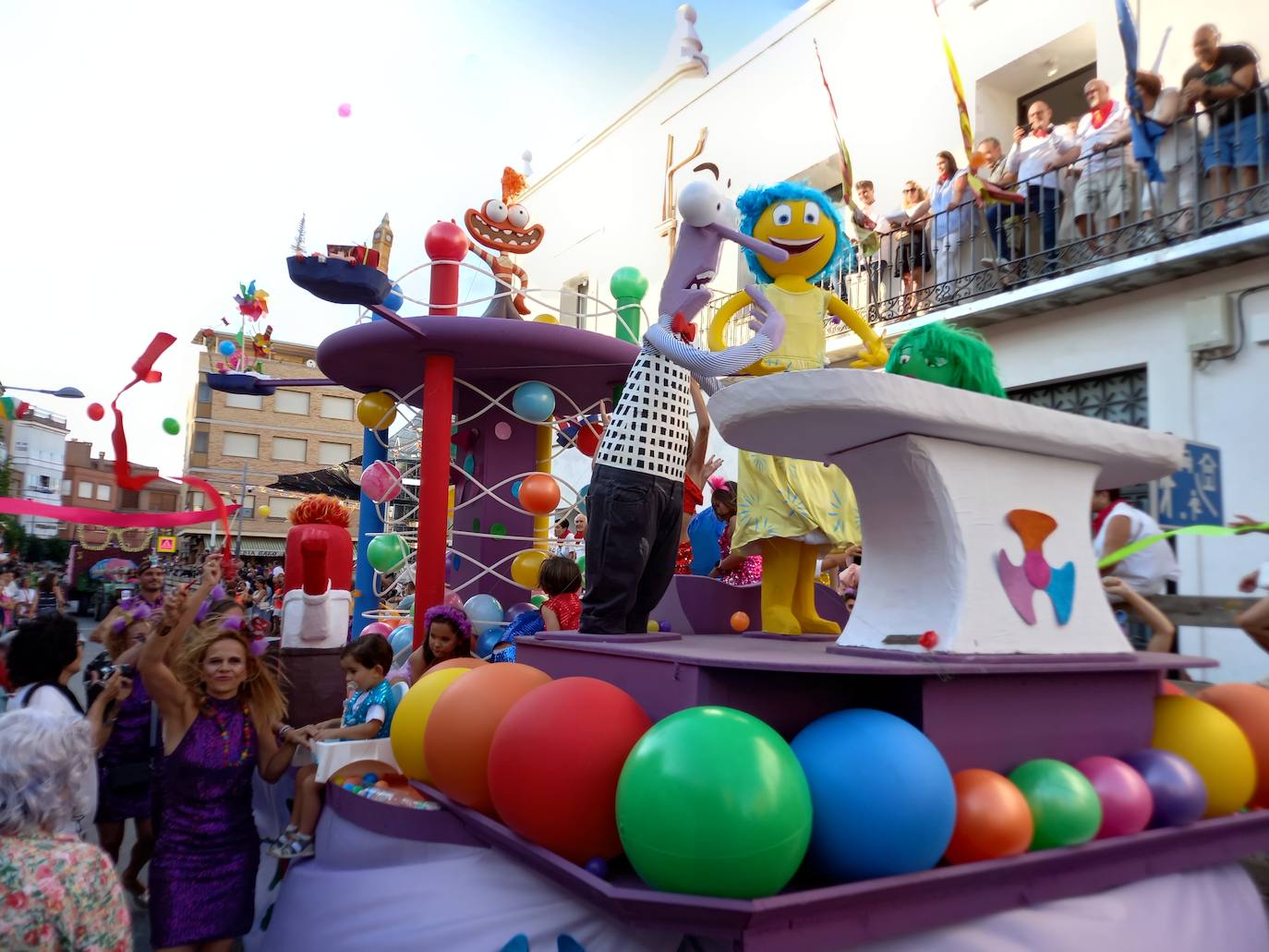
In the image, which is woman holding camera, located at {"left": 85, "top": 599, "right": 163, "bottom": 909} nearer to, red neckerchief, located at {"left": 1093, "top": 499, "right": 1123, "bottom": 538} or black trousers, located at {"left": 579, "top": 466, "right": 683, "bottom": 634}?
black trousers, located at {"left": 579, "top": 466, "right": 683, "bottom": 634}

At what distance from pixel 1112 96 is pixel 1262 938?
7136mm

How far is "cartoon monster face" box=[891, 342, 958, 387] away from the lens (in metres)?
2.79

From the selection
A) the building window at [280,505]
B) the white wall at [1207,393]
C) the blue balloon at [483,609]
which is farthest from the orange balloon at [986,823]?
the building window at [280,505]

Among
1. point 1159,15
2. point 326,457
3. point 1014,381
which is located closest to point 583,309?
point 1014,381

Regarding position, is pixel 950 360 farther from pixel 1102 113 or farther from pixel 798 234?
pixel 1102 113

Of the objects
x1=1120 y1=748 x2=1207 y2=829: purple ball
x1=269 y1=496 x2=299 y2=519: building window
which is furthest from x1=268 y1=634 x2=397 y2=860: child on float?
x1=269 y1=496 x2=299 y2=519: building window

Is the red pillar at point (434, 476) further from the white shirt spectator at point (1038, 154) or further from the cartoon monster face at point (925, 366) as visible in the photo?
the white shirt spectator at point (1038, 154)

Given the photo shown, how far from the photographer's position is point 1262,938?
2572 millimetres

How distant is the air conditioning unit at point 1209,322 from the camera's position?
6.66m

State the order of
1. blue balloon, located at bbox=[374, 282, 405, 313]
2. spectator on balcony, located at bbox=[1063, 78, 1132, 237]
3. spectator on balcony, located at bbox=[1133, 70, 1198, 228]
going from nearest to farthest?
1. blue balloon, located at bbox=[374, 282, 405, 313]
2. spectator on balcony, located at bbox=[1133, 70, 1198, 228]
3. spectator on balcony, located at bbox=[1063, 78, 1132, 237]

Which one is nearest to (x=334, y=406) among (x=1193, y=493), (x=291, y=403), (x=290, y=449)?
(x=291, y=403)

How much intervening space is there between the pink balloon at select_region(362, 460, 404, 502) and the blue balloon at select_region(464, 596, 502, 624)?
1053mm

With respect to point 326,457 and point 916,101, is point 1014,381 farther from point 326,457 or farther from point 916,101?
point 326,457

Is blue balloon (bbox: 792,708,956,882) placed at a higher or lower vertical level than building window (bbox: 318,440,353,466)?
lower
